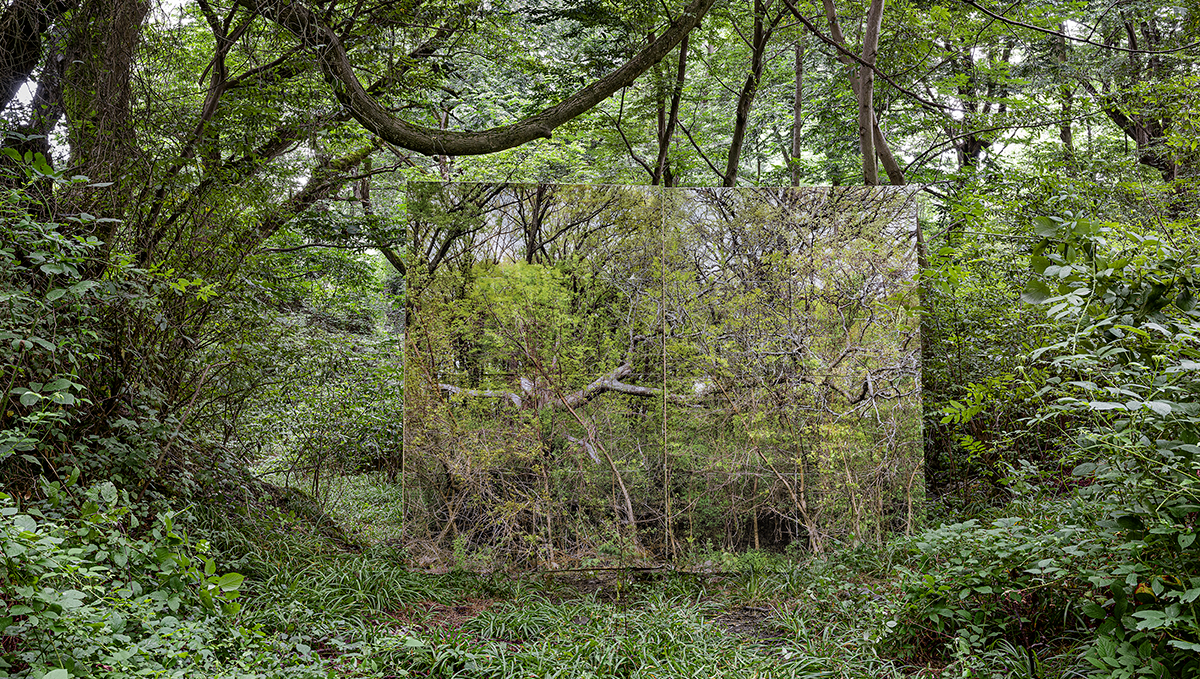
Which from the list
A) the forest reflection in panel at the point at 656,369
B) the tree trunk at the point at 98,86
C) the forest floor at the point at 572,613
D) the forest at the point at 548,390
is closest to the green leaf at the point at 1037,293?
the forest at the point at 548,390

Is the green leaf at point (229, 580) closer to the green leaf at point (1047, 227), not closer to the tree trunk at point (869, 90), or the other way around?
the green leaf at point (1047, 227)

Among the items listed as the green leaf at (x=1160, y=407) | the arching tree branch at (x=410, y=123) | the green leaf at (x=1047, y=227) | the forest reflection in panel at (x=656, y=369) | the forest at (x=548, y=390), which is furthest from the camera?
the forest reflection in panel at (x=656, y=369)

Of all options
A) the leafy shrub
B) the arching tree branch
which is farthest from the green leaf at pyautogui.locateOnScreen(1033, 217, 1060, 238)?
the leafy shrub

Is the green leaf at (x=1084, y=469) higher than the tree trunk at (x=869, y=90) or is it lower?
lower

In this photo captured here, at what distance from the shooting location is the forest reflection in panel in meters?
4.23

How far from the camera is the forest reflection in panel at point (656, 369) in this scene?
4.23m

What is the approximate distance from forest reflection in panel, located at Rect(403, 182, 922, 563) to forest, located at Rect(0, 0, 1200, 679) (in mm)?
23

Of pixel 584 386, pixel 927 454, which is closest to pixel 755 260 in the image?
pixel 584 386

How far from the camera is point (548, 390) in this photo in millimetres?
4250

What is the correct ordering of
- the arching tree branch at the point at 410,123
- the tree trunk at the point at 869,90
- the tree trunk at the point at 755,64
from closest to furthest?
the arching tree branch at the point at 410,123, the tree trunk at the point at 869,90, the tree trunk at the point at 755,64

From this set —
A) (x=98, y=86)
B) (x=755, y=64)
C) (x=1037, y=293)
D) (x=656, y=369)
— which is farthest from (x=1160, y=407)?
(x=755, y=64)

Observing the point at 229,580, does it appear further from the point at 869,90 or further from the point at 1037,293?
the point at 869,90

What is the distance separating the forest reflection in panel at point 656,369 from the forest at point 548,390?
0.07 feet

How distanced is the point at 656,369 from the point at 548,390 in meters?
0.69
